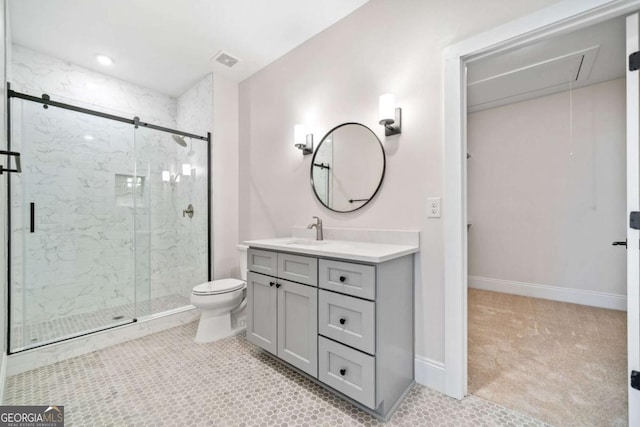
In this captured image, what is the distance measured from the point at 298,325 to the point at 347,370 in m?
0.39

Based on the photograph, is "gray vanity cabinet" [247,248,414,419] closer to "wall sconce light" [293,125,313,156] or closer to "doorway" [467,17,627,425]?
"doorway" [467,17,627,425]

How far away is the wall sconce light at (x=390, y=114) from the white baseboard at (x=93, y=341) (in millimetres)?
2508

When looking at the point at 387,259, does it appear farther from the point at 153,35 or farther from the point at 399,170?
the point at 153,35

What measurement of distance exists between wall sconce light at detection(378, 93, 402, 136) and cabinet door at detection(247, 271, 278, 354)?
1.27 metres

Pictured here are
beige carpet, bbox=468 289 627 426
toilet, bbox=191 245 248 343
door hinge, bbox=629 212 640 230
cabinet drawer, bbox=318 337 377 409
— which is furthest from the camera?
toilet, bbox=191 245 248 343

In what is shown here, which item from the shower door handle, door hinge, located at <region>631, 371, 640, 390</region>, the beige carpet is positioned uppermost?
the shower door handle

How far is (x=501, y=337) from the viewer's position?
2199 millimetres

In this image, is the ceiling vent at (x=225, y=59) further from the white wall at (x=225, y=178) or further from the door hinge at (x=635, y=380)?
the door hinge at (x=635, y=380)

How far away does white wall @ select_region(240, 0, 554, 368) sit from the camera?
160cm

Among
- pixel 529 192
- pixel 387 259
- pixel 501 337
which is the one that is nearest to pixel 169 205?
pixel 387 259

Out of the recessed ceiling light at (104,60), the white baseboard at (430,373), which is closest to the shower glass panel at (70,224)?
the recessed ceiling light at (104,60)

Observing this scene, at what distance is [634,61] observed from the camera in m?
1.15

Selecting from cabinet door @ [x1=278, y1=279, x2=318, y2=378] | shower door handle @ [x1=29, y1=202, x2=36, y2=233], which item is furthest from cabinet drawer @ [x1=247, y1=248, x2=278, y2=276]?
shower door handle @ [x1=29, y1=202, x2=36, y2=233]

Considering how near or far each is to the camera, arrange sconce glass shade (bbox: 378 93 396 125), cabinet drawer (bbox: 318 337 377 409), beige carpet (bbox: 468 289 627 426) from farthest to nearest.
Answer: sconce glass shade (bbox: 378 93 396 125)
beige carpet (bbox: 468 289 627 426)
cabinet drawer (bbox: 318 337 377 409)
